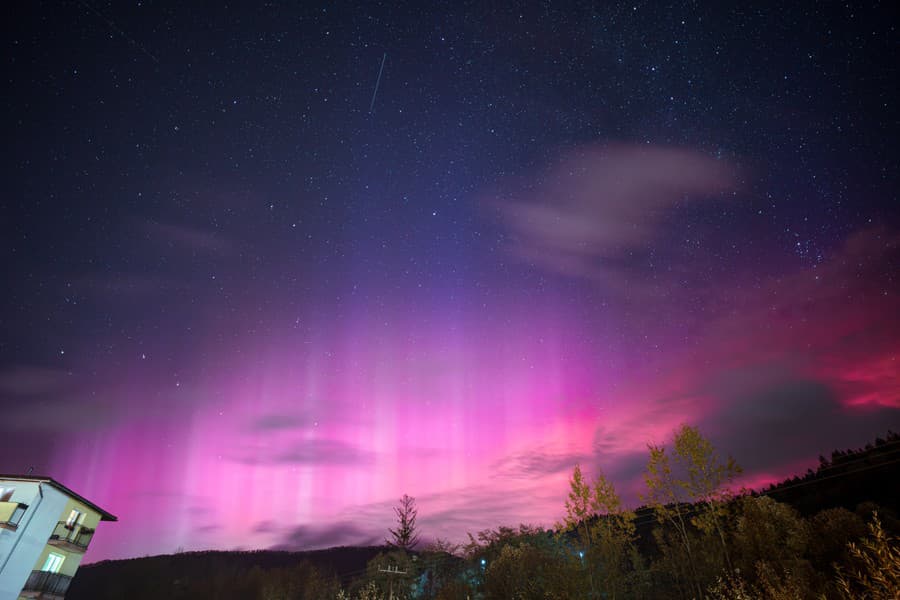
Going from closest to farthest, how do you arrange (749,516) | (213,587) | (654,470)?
(749,516) < (654,470) < (213,587)

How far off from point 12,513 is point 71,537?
7094 millimetres

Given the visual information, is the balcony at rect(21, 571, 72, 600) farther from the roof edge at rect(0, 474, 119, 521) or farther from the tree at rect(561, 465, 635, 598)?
the tree at rect(561, 465, 635, 598)

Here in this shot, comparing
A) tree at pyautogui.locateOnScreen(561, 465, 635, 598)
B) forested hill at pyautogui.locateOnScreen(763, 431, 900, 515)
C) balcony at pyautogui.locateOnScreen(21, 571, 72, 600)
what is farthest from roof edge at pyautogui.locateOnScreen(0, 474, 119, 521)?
forested hill at pyautogui.locateOnScreen(763, 431, 900, 515)

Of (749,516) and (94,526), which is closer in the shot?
(749,516)

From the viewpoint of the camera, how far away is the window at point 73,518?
42.5 meters

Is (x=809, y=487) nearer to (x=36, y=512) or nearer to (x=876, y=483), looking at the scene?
(x=876, y=483)

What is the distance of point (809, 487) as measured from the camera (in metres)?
74.2

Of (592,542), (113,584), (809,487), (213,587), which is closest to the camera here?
(592,542)

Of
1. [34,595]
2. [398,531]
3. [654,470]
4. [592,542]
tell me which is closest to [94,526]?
[34,595]

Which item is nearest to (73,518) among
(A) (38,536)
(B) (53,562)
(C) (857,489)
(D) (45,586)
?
(B) (53,562)

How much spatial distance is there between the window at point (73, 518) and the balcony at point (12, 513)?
18.4ft

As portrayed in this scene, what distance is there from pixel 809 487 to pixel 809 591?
62.0 metres

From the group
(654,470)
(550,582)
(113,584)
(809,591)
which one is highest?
(113,584)

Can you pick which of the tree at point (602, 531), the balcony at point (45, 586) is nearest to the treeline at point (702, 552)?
the tree at point (602, 531)
